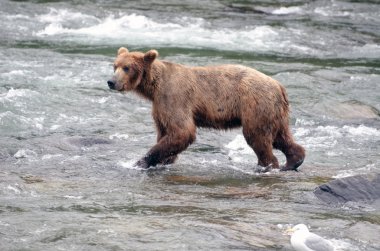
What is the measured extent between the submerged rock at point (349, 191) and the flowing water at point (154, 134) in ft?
0.42

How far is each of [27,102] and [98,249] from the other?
19.3 feet

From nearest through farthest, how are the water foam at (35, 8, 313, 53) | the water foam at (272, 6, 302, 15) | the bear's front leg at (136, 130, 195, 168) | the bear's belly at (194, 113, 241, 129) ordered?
1. the bear's front leg at (136, 130, 195, 168)
2. the bear's belly at (194, 113, 241, 129)
3. the water foam at (35, 8, 313, 53)
4. the water foam at (272, 6, 302, 15)

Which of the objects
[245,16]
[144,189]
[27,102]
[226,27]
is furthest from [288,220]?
[245,16]

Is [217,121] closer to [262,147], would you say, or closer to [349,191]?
[262,147]

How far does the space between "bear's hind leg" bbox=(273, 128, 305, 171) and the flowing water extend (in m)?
0.20

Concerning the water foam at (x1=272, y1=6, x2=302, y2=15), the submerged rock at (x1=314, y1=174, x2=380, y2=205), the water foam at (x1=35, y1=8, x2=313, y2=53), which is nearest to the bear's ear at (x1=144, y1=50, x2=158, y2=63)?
the submerged rock at (x1=314, y1=174, x2=380, y2=205)

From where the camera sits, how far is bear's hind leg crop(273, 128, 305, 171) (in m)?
9.81

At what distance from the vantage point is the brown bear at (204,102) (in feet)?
31.2

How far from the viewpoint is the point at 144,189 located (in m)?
8.69

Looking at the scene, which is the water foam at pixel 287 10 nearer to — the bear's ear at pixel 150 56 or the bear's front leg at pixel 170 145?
the bear's ear at pixel 150 56

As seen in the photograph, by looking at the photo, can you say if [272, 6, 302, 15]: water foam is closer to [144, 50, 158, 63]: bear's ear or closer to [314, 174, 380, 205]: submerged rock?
[144, 50, 158, 63]: bear's ear

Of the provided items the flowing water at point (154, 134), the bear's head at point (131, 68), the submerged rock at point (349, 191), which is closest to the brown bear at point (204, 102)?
the bear's head at point (131, 68)

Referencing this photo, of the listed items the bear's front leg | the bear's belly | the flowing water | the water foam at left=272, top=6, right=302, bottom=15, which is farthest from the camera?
the water foam at left=272, top=6, right=302, bottom=15

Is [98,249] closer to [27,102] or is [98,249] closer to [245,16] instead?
[27,102]
